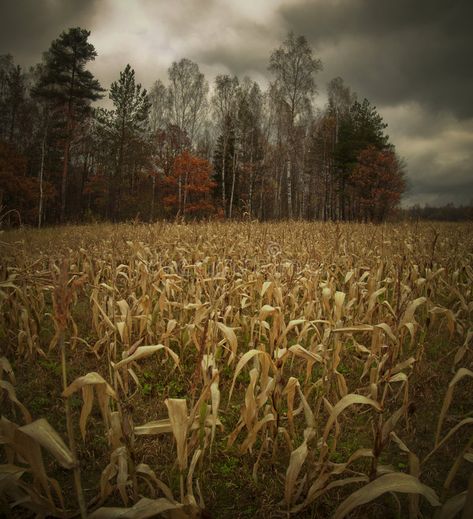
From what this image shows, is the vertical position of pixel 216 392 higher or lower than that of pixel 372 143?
lower

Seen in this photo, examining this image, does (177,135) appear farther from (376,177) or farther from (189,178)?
Result: (376,177)

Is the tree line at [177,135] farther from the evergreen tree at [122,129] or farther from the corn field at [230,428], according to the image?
the corn field at [230,428]

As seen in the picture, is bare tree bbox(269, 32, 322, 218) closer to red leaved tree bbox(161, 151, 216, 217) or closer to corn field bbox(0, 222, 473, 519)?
red leaved tree bbox(161, 151, 216, 217)

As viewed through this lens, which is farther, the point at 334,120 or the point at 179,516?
the point at 334,120

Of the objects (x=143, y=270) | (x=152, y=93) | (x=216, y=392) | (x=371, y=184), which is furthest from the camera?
(x=152, y=93)

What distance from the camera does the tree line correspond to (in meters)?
20.6

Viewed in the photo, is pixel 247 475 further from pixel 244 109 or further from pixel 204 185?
pixel 244 109

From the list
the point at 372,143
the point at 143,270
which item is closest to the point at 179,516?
the point at 143,270

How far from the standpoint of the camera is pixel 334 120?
27469mm

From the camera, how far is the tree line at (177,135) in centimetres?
2059

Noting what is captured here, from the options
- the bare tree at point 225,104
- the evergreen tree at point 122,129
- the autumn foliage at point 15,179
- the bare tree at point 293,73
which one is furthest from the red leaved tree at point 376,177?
the autumn foliage at point 15,179

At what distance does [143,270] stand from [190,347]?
108 cm

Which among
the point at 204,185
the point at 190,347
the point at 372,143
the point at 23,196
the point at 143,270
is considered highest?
the point at 372,143

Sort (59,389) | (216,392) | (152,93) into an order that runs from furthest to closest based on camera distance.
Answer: (152,93) < (59,389) < (216,392)
